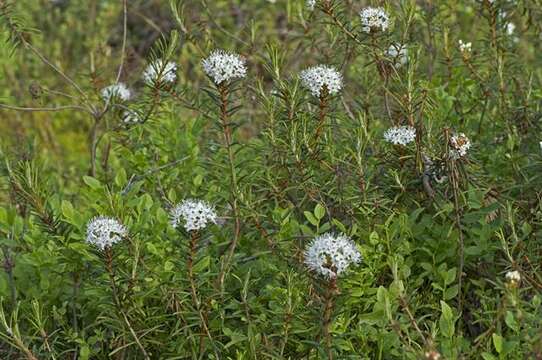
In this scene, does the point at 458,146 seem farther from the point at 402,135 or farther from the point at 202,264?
the point at 202,264

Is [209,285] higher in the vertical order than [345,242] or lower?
lower

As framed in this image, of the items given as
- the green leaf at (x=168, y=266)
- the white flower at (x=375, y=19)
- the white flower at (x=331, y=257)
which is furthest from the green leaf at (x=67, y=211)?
the white flower at (x=375, y=19)

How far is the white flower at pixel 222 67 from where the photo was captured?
2615 mm

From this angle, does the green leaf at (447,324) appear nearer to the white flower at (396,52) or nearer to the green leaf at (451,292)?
the green leaf at (451,292)

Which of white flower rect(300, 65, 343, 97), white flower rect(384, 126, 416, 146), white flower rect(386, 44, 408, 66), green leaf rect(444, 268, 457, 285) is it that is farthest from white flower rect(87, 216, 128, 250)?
white flower rect(386, 44, 408, 66)

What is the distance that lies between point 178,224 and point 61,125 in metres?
3.88

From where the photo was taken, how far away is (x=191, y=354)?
2803 millimetres

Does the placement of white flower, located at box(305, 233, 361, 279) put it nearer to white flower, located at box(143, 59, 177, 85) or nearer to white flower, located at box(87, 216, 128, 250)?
white flower, located at box(87, 216, 128, 250)

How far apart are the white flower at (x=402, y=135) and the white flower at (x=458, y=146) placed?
0.57 ft

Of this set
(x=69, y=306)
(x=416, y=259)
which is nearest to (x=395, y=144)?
(x=416, y=259)

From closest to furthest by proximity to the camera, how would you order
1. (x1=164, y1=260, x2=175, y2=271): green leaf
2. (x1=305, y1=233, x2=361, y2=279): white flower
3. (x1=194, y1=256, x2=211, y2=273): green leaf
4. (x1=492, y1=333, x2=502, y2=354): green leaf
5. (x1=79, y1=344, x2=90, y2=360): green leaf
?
(x1=305, y1=233, x2=361, y2=279): white flower, (x1=492, y1=333, x2=502, y2=354): green leaf, (x1=194, y1=256, x2=211, y2=273): green leaf, (x1=79, y1=344, x2=90, y2=360): green leaf, (x1=164, y1=260, x2=175, y2=271): green leaf

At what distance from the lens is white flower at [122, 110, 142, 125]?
3732mm

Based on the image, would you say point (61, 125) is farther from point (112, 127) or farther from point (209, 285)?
point (209, 285)

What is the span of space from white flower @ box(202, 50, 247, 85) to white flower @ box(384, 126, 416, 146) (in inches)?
23.7
